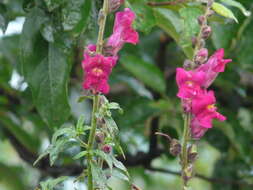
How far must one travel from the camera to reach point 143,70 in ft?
5.78

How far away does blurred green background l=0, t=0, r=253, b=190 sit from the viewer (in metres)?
1.20

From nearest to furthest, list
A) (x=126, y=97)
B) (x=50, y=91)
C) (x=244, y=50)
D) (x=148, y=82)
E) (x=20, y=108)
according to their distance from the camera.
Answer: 1. (x=50, y=91)
2. (x=244, y=50)
3. (x=148, y=82)
4. (x=20, y=108)
5. (x=126, y=97)

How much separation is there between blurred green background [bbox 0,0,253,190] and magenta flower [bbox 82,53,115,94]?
0.78 feet

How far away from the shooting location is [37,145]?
2.09 m

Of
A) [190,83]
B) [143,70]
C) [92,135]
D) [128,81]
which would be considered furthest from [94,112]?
→ [128,81]

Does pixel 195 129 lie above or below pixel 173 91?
above

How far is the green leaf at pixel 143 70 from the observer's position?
5.69ft

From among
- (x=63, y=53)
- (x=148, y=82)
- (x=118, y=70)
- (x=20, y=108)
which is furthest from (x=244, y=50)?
(x=20, y=108)

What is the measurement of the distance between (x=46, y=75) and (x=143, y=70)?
1.95ft

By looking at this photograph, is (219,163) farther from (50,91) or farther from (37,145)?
(50,91)

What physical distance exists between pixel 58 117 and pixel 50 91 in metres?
0.05

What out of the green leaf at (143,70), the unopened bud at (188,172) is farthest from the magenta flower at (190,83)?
the green leaf at (143,70)

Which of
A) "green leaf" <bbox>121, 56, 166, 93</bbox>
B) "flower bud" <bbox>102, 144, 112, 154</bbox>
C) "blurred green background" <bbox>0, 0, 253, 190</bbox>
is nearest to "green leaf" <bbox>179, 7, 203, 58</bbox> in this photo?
"blurred green background" <bbox>0, 0, 253, 190</bbox>

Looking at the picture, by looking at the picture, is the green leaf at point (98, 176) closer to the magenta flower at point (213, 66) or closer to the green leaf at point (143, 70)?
the magenta flower at point (213, 66)
